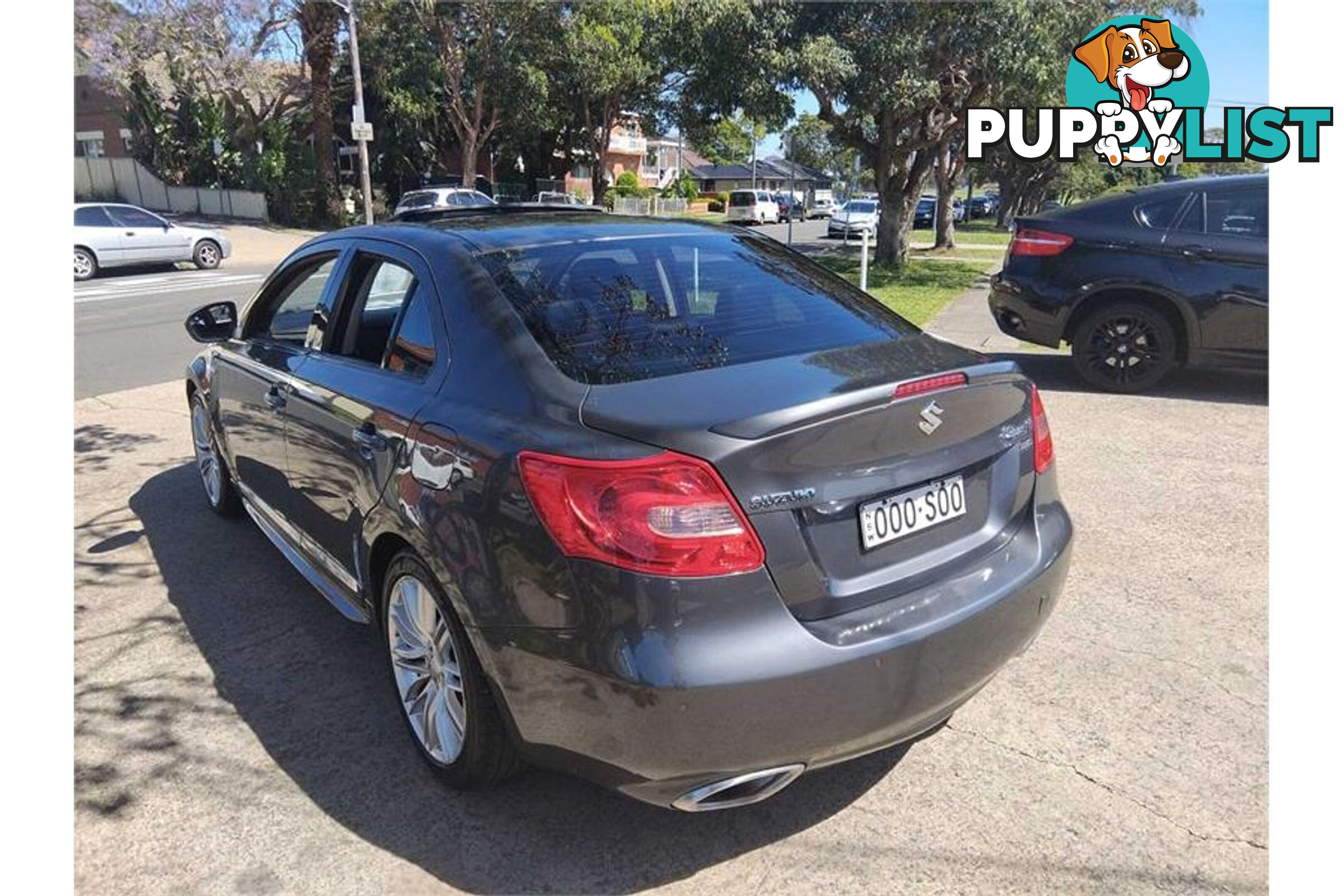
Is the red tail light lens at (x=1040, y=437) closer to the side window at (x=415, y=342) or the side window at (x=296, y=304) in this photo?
the side window at (x=415, y=342)

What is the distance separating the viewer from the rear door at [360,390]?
9.56 ft

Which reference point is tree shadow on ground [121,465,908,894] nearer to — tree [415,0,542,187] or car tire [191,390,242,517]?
car tire [191,390,242,517]

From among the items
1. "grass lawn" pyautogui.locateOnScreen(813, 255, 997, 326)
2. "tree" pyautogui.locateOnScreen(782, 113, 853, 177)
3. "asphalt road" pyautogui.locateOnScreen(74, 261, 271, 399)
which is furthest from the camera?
"tree" pyautogui.locateOnScreen(782, 113, 853, 177)

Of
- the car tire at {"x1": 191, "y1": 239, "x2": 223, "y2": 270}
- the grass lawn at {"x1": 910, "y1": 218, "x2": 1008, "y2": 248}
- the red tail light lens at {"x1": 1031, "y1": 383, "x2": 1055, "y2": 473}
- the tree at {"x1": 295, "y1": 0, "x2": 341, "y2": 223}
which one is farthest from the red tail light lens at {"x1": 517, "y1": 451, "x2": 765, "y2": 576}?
the tree at {"x1": 295, "y1": 0, "x2": 341, "y2": 223}

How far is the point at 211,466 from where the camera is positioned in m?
5.24

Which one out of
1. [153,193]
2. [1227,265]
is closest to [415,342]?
[1227,265]

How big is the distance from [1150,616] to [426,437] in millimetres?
2955

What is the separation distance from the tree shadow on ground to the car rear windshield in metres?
1.18

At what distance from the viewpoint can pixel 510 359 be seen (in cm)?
259

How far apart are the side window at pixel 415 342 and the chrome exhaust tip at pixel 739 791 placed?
143 cm

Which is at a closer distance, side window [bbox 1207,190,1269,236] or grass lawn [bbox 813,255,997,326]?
side window [bbox 1207,190,1269,236]

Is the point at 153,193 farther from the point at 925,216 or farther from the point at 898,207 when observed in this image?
the point at 925,216

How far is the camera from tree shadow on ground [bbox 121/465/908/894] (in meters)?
2.57
